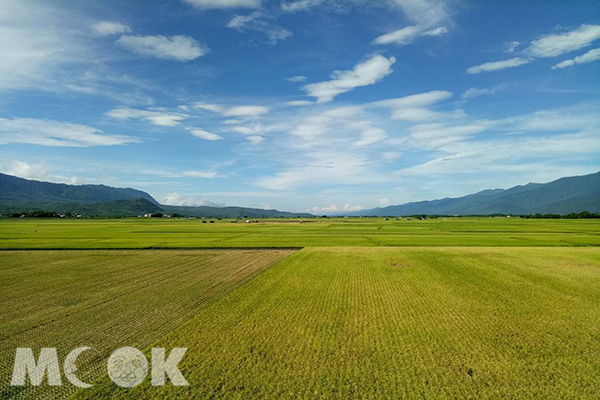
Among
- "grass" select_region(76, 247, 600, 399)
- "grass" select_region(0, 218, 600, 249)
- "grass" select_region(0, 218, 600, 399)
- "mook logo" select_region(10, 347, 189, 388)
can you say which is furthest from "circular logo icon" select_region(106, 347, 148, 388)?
"grass" select_region(0, 218, 600, 249)

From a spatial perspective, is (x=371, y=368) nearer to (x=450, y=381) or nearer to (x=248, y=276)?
(x=450, y=381)

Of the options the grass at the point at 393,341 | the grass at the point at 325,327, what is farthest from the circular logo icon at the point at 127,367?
the grass at the point at 393,341

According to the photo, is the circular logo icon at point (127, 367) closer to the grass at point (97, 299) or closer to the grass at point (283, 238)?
the grass at point (97, 299)

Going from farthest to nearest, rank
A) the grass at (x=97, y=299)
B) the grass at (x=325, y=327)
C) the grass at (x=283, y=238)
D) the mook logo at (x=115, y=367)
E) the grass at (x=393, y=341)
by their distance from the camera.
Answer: the grass at (x=283, y=238), the grass at (x=97, y=299), the mook logo at (x=115, y=367), the grass at (x=325, y=327), the grass at (x=393, y=341)

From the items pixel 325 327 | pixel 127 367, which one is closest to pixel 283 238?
pixel 325 327

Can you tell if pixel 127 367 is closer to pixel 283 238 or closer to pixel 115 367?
pixel 115 367
